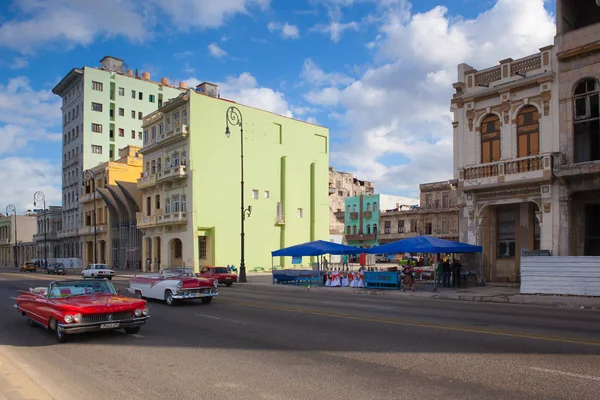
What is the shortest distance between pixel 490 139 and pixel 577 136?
431 centimetres

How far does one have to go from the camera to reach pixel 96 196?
6981 centimetres

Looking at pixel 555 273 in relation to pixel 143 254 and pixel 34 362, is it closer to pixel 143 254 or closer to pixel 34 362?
pixel 34 362

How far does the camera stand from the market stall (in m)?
31.3

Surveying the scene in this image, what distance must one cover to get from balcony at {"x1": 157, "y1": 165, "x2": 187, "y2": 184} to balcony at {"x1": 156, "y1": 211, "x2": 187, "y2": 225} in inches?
134

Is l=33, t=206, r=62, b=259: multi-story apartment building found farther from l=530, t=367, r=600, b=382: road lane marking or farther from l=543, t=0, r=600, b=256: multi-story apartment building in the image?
l=530, t=367, r=600, b=382: road lane marking

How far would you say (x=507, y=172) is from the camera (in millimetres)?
26625

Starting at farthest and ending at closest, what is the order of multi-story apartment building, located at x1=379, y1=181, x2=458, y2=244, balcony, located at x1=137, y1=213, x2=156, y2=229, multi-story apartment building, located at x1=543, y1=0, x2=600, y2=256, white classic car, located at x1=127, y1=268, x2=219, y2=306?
multi-story apartment building, located at x1=379, y1=181, x2=458, y2=244 → balcony, located at x1=137, y1=213, x2=156, y2=229 → multi-story apartment building, located at x1=543, y1=0, x2=600, y2=256 → white classic car, located at x1=127, y1=268, x2=219, y2=306

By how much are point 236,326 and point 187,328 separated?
46.2 inches

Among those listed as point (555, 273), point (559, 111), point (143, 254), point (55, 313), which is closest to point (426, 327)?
point (55, 313)

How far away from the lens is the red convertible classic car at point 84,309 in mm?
10602

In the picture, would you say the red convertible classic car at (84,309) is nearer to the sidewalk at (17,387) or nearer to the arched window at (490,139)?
the sidewalk at (17,387)

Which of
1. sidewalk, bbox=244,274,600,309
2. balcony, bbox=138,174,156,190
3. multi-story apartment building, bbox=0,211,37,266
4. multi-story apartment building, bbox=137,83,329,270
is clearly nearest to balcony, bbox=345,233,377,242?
multi-story apartment building, bbox=137,83,329,270

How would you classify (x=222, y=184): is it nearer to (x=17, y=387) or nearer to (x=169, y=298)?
(x=169, y=298)

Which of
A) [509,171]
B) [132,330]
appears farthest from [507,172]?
[132,330]
